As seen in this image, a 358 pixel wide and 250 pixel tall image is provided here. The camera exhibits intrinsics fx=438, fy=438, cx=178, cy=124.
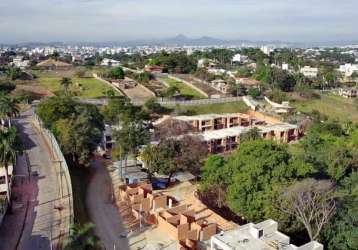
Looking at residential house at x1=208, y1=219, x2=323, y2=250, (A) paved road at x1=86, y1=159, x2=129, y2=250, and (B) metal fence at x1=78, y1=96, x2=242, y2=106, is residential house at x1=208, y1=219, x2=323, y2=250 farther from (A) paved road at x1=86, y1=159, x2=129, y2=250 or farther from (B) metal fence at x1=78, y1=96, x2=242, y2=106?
(B) metal fence at x1=78, y1=96, x2=242, y2=106

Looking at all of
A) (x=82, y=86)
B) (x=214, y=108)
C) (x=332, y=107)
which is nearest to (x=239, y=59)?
(x=332, y=107)

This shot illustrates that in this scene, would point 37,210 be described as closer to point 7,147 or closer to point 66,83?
point 7,147

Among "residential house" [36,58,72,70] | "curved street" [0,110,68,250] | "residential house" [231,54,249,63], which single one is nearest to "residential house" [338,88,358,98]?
"residential house" [231,54,249,63]

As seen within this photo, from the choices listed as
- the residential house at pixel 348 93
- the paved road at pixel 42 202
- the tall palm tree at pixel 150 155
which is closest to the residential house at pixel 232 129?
the tall palm tree at pixel 150 155

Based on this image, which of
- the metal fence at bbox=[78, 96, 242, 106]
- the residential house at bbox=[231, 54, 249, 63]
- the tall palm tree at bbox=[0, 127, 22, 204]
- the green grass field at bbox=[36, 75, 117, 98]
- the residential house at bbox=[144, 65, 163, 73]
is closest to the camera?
the tall palm tree at bbox=[0, 127, 22, 204]

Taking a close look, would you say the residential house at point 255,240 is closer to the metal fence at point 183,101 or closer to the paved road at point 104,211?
the paved road at point 104,211

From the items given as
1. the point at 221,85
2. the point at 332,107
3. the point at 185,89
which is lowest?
the point at 332,107

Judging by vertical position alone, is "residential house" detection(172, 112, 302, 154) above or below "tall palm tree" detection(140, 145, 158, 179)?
below
